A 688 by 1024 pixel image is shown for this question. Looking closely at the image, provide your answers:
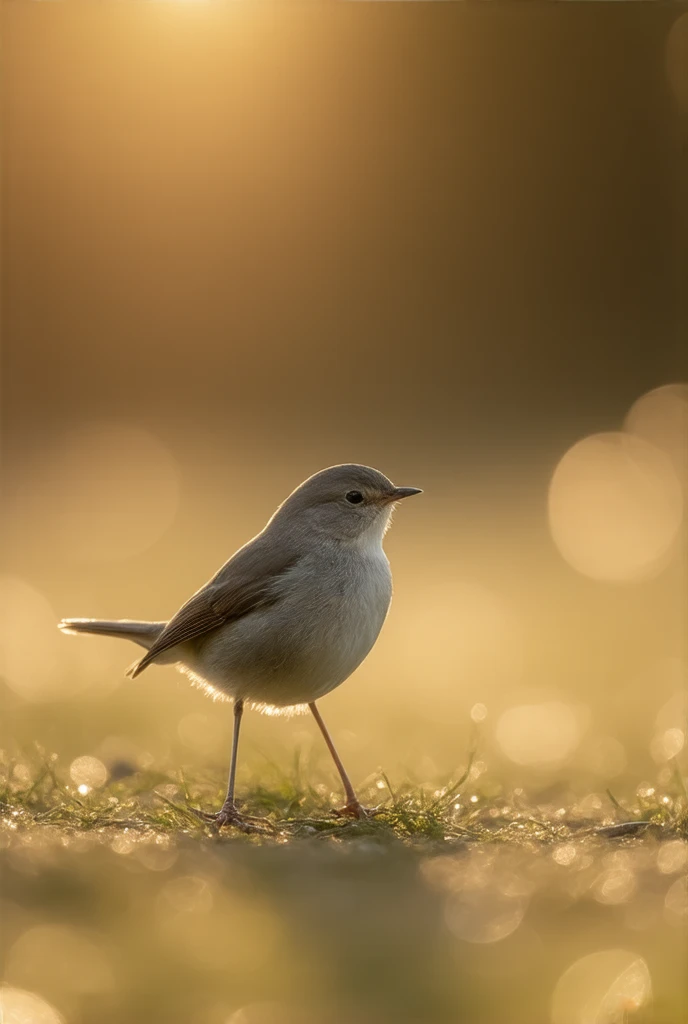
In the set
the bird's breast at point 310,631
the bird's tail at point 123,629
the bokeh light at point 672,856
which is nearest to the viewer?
the bokeh light at point 672,856

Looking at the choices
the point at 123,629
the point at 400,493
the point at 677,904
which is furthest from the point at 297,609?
the point at 677,904

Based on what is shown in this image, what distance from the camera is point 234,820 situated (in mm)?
5559

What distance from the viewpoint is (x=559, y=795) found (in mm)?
6625

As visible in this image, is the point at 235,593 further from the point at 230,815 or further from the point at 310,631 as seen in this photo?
the point at 230,815

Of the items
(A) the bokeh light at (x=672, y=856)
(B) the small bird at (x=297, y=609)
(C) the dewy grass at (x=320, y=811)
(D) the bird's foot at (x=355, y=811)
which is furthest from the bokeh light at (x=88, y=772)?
(A) the bokeh light at (x=672, y=856)

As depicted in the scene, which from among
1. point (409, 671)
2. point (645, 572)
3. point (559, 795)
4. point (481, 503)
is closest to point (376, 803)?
point (559, 795)

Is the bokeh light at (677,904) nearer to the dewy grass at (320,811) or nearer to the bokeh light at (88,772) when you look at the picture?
the dewy grass at (320,811)

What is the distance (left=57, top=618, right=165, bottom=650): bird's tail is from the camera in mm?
7086

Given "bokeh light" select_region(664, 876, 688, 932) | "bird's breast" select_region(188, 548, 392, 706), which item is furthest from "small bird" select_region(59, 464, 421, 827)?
"bokeh light" select_region(664, 876, 688, 932)

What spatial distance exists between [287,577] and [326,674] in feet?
1.94

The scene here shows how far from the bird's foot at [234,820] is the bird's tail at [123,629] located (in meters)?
1.61

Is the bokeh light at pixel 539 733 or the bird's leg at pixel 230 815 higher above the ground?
the bird's leg at pixel 230 815

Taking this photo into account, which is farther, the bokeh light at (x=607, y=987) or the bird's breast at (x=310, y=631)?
the bird's breast at (x=310, y=631)

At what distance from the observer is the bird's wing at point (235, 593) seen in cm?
608
